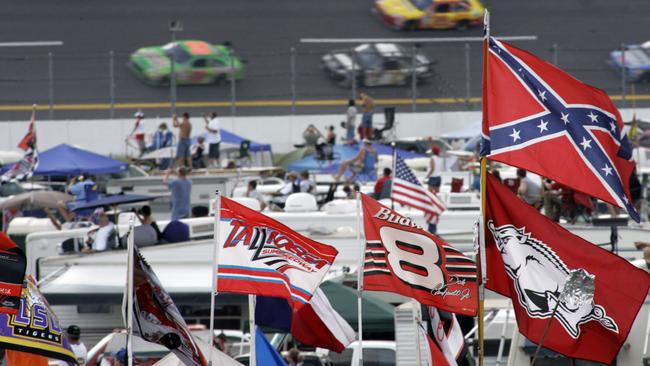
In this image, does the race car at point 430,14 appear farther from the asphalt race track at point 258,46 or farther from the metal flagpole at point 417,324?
the metal flagpole at point 417,324

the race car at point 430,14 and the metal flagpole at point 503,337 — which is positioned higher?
the race car at point 430,14

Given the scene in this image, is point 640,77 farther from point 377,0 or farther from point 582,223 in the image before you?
point 582,223

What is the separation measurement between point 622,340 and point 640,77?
22.4 metres

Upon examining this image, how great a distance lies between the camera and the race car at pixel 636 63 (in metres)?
31.2

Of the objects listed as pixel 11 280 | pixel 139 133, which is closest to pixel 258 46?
pixel 139 133

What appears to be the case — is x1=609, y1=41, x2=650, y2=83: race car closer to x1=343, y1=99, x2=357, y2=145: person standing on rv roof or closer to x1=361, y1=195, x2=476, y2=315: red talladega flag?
x1=343, y1=99, x2=357, y2=145: person standing on rv roof

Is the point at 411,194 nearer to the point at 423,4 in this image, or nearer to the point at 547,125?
the point at 547,125

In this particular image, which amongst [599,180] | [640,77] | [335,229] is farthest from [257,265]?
[640,77]

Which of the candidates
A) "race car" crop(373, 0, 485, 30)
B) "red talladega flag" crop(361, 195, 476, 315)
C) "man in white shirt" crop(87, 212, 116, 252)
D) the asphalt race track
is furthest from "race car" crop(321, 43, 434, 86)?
"red talladega flag" crop(361, 195, 476, 315)

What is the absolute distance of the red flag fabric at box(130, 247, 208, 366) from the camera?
9.55 m

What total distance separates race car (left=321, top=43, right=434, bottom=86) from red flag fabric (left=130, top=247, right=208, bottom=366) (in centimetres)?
2213

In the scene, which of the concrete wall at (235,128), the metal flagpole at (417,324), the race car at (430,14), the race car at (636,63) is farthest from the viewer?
the race car at (430,14)

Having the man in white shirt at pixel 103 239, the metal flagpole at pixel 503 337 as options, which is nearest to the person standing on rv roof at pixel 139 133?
the man in white shirt at pixel 103 239

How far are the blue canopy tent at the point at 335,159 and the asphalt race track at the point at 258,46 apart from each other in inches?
157
